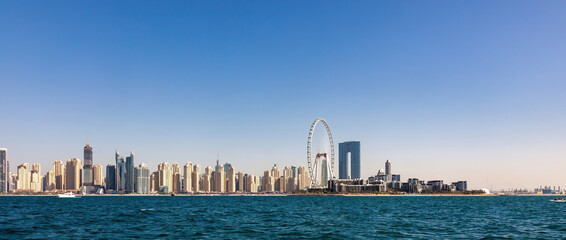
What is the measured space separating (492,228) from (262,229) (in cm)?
2875

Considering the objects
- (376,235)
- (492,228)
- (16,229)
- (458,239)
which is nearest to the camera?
(458,239)

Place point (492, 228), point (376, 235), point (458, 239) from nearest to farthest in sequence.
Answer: point (458, 239) → point (376, 235) → point (492, 228)

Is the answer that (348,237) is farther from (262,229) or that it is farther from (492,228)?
(492,228)

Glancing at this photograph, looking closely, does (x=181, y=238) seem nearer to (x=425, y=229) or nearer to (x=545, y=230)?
(x=425, y=229)

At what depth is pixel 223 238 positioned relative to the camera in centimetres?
4412

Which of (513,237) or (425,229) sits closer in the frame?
(513,237)

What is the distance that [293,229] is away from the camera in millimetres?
52125

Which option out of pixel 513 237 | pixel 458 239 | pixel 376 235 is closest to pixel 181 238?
pixel 376 235

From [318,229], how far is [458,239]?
52.0 ft

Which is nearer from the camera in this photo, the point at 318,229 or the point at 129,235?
the point at 129,235

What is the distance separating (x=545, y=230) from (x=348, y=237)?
25.4 metres

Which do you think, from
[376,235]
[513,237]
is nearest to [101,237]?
A: [376,235]

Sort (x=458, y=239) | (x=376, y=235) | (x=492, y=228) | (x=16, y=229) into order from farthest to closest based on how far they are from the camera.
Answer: (x=492, y=228)
(x=16, y=229)
(x=376, y=235)
(x=458, y=239)

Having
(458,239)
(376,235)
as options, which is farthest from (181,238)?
(458,239)
